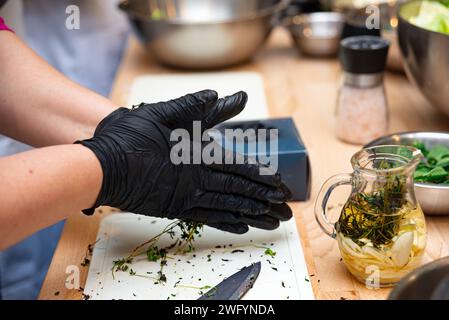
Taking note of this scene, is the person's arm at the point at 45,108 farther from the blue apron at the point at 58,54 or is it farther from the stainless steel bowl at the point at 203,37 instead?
the blue apron at the point at 58,54

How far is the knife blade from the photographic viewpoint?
997 millimetres

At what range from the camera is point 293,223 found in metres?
1.22

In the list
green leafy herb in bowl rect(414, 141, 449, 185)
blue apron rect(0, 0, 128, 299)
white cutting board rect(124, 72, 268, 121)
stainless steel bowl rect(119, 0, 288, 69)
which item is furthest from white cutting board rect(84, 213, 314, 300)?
blue apron rect(0, 0, 128, 299)

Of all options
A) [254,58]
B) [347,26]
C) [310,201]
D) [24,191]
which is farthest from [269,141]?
[254,58]

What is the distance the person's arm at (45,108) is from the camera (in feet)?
4.13

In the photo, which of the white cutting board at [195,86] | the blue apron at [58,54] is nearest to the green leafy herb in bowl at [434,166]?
the white cutting board at [195,86]

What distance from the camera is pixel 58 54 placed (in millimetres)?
2479

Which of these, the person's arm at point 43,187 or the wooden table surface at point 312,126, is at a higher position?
the person's arm at point 43,187

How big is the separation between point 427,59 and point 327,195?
0.53 m

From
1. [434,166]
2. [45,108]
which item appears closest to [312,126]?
[434,166]

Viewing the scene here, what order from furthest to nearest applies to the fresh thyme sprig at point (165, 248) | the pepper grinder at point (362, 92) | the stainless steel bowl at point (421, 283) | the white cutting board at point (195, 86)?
the white cutting board at point (195, 86)
the pepper grinder at point (362, 92)
the fresh thyme sprig at point (165, 248)
the stainless steel bowl at point (421, 283)

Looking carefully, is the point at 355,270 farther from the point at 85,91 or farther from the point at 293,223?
the point at 85,91

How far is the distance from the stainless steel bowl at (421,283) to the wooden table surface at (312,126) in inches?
5.0

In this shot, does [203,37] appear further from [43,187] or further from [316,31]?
[43,187]
